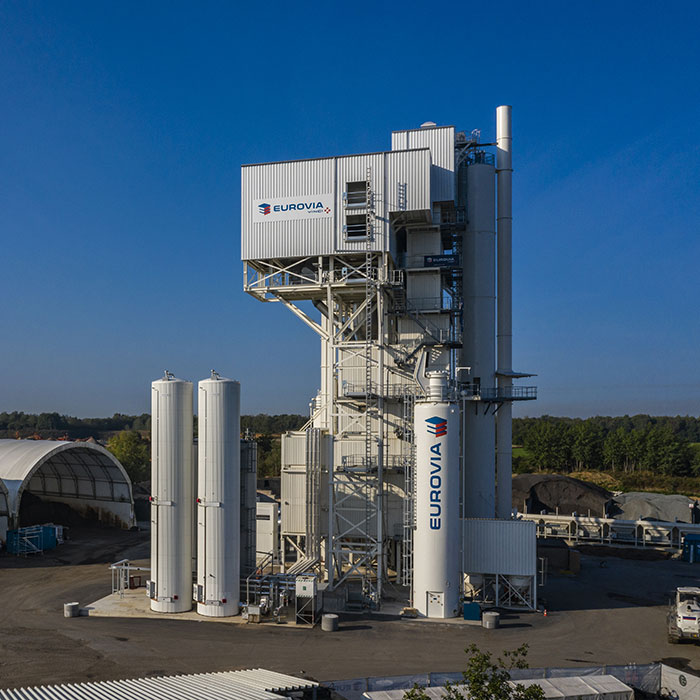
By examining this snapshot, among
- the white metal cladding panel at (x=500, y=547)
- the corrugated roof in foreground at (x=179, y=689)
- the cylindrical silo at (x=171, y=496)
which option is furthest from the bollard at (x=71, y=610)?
the white metal cladding panel at (x=500, y=547)

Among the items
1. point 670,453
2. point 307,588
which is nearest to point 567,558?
point 307,588

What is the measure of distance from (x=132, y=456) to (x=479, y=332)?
177 feet

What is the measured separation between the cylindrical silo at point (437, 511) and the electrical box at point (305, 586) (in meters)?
4.50

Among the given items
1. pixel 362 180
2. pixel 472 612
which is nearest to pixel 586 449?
pixel 362 180

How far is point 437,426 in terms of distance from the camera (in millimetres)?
27203

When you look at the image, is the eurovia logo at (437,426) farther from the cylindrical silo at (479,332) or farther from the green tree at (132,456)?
the green tree at (132,456)

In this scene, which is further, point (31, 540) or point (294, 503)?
point (31, 540)

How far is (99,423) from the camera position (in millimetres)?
193625

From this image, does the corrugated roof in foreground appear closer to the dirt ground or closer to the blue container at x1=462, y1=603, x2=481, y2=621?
the dirt ground

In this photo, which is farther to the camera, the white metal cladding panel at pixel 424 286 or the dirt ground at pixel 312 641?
the white metal cladding panel at pixel 424 286

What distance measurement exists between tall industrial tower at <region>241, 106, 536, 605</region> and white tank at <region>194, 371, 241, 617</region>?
4.08 metres

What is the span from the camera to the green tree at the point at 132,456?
73.5 meters

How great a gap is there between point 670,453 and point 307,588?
7680 cm

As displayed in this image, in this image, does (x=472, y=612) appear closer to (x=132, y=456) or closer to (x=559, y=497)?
(x=559, y=497)
